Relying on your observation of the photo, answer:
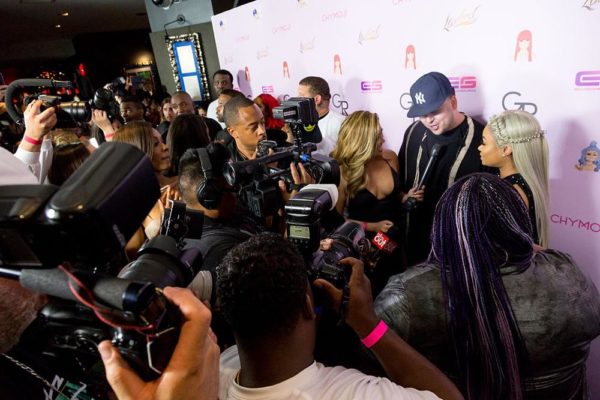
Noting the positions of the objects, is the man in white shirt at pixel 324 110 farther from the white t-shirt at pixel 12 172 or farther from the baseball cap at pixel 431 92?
the white t-shirt at pixel 12 172

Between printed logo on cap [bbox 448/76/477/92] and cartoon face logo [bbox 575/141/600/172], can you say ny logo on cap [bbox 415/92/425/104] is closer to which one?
printed logo on cap [bbox 448/76/477/92]

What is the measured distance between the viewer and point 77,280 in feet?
1.69

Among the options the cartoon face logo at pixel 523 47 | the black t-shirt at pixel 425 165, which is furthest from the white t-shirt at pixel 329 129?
the cartoon face logo at pixel 523 47

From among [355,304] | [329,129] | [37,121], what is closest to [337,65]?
[329,129]

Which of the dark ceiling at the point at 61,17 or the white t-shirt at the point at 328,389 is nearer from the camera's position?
the white t-shirt at the point at 328,389

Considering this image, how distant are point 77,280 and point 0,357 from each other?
1.18 ft

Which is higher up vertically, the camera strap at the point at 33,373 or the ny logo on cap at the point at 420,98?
the ny logo on cap at the point at 420,98

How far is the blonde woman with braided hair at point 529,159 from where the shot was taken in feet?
5.69

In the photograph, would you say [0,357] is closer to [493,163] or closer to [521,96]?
[493,163]

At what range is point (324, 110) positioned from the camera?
3.05 meters

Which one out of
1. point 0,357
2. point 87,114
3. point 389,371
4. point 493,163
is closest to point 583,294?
point 389,371

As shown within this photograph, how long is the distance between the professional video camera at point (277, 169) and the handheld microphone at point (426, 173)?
0.69m

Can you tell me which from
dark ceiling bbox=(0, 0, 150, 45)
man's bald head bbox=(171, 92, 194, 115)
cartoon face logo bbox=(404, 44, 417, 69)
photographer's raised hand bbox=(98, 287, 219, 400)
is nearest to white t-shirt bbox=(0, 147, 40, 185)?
photographer's raised hand bbox=(98, 287, 219, 400)

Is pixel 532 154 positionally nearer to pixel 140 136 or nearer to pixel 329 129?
pixel 329 129
